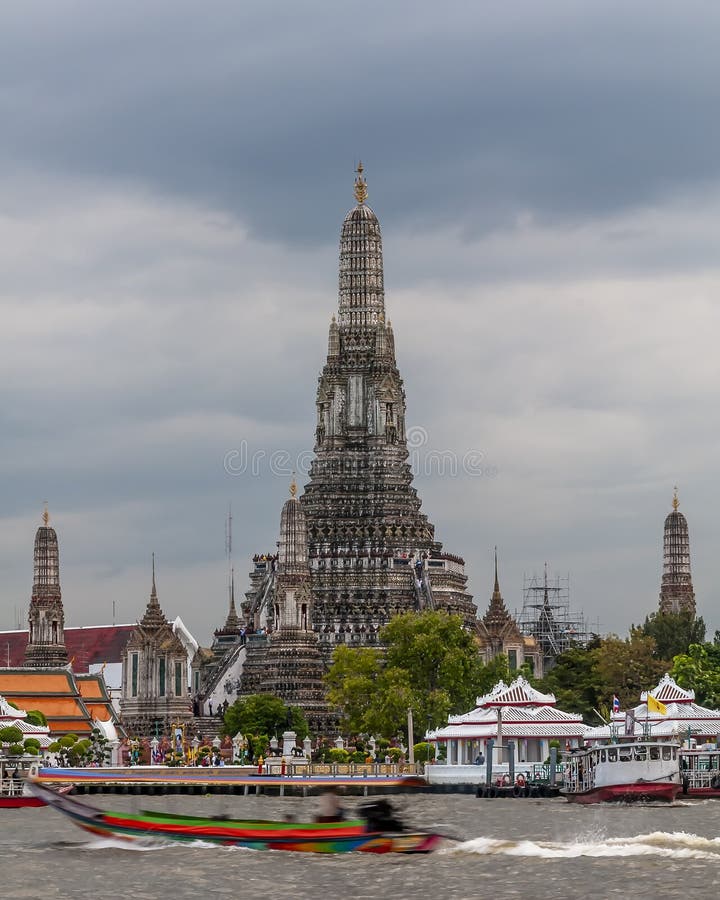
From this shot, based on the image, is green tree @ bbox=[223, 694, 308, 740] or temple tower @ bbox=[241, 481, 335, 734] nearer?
green tree @ bbox=[223, 694, 308, 740]

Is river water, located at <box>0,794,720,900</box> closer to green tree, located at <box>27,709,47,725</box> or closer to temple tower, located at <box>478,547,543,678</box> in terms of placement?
green tree, located at <box>27,709,47,725</box>

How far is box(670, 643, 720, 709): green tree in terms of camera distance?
139 meters

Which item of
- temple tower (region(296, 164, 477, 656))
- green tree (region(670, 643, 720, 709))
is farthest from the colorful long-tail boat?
temple tower (region(296, 164, 477, 656))

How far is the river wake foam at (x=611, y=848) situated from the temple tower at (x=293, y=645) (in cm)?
7894

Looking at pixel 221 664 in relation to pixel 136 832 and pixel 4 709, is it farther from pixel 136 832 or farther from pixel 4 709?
pixel 136 832

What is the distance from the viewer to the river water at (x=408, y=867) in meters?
64.5

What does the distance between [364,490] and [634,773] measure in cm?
6532

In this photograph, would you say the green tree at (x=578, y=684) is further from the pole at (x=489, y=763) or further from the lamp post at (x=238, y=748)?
the pole at (x=489, y=763)

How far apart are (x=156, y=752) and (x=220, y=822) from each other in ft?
219

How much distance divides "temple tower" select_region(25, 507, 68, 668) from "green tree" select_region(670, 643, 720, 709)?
46397 mm

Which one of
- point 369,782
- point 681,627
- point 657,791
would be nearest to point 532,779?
point 369,782

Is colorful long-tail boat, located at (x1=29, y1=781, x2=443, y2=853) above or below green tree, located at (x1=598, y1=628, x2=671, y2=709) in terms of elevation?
below

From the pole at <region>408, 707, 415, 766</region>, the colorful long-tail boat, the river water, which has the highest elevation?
the pole at <region>408, 707, 415, 766</region>

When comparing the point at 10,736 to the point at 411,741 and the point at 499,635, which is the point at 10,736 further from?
the point at 499,635
